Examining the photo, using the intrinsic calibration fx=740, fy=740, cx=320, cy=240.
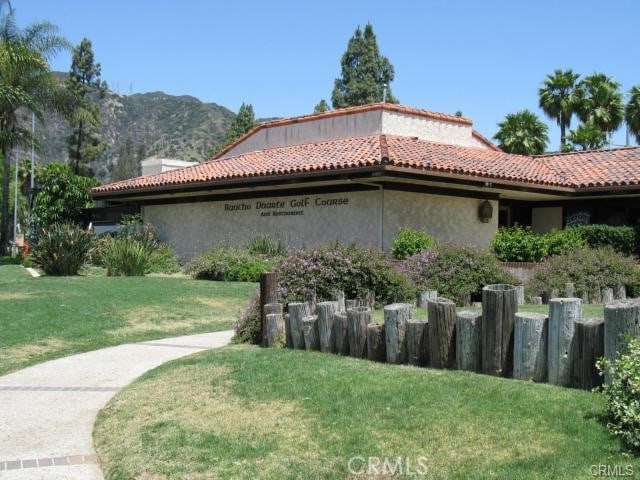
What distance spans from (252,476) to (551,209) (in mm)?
21222

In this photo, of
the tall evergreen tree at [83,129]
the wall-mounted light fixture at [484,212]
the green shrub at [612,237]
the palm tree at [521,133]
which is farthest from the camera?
the tall evergreen tree at [83,129]

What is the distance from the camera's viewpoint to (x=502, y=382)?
21.1 feet

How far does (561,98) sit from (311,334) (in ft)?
125

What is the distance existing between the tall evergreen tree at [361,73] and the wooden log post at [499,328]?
51.9m

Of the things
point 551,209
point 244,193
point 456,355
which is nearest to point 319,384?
point 456,355

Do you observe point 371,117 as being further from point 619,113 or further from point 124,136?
point 124,136

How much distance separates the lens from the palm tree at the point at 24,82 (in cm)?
2912

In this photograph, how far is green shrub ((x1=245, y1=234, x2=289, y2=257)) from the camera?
69.9 ft

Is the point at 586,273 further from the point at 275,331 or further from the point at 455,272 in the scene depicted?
the point at 275,331

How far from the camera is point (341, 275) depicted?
1193 centimetres

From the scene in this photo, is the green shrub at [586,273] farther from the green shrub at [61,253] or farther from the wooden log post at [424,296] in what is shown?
the green shrub at [61,253]

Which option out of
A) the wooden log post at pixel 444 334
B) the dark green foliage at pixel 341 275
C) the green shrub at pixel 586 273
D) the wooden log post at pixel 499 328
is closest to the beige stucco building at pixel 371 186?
the green shrub at pixel 586 273

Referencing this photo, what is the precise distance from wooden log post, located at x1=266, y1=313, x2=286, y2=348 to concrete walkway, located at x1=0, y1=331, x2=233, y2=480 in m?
1.28

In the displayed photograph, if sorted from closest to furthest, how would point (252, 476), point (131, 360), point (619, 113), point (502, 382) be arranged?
point (252, 476) → point (502, 382) → point (131, 360) → point (619, 113)
